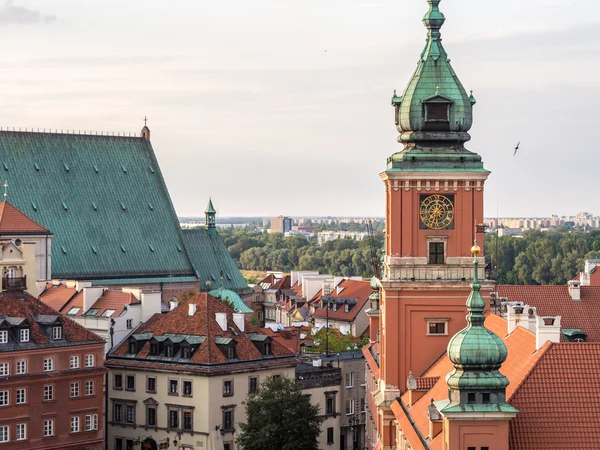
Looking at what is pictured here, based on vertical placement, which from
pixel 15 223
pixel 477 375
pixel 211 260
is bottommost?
pixel 477 375

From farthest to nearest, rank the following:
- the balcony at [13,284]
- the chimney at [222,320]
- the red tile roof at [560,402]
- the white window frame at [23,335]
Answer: the balcony at [13,284], the chimney at [222,320], the white window frame at [23,335], the red tile roof at [560,402]

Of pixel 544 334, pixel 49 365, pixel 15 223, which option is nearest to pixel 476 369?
pixel 544 334

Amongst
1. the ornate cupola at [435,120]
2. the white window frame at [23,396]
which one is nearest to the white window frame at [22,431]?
the white window frame at [23,396]

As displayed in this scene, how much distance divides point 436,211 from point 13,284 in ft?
119

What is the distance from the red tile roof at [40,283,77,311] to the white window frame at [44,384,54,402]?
18309 mm

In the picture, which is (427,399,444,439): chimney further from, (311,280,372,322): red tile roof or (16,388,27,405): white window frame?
(311,280,372,322): red tile roof

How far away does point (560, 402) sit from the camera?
4109 centimetres

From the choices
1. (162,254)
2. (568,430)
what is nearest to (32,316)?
(162,254)

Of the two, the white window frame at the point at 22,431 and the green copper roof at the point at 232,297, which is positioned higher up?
the green copper roof at the point at 232,297

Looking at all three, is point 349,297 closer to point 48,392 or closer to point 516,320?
point 48,392

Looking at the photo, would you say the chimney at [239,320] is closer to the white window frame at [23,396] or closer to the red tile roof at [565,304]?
the white window frame at [23,396]

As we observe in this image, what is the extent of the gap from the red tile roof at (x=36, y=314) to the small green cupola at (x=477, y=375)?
141ft

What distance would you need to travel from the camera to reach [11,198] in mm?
112625

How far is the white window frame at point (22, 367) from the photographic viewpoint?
7806 cm
